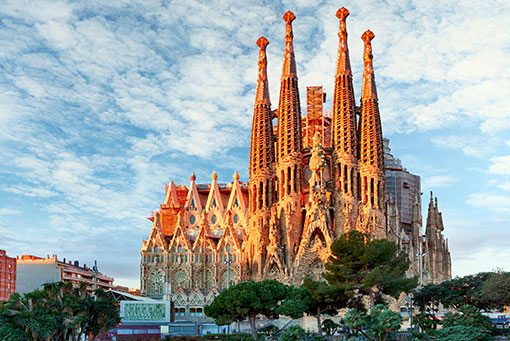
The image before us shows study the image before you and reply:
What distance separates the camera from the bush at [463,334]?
34.9 metres

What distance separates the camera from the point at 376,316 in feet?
117

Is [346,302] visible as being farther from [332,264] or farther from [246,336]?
[246,336]

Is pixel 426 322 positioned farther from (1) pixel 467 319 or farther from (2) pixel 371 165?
(2) pixel 371 165

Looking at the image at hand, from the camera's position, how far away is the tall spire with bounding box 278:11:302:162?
67.9 metres

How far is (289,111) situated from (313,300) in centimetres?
2968

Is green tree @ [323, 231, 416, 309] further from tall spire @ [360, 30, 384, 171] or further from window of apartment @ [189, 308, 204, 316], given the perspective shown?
window of apartment @ [189, 308, 204, 316]

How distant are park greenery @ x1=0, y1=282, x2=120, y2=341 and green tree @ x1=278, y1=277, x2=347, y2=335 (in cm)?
1185

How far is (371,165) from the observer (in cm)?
6600

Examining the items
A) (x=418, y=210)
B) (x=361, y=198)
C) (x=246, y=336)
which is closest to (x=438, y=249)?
(x=418, y=210)

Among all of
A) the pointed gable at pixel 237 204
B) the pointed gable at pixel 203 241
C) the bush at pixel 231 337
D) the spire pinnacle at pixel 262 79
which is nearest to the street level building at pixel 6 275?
the pointed gable at pixel 203 241

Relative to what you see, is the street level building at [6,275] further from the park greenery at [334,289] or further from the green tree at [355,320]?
the green tree at [355,320]

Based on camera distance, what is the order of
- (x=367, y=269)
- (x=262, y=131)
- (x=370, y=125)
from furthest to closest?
(x=262, y=131) < (x=370, y=125) < (x=367, y=269)

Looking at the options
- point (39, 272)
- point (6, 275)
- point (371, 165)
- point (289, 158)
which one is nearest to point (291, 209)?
point (289, 158)

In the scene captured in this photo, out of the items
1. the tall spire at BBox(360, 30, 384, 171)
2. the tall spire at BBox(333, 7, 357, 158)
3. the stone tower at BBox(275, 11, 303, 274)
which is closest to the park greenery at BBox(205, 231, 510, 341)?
the stone tower at BBox(275, 11, 303, 274)
